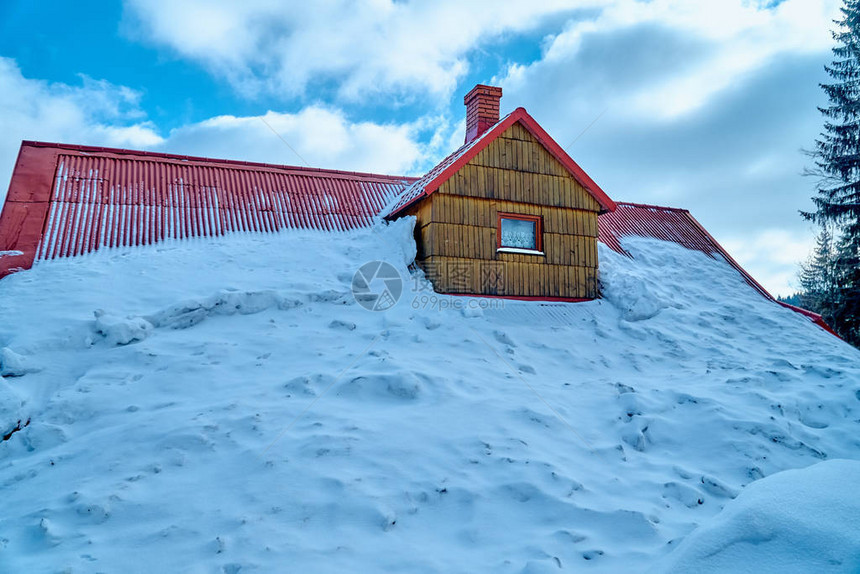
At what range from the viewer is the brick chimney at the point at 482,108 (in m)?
12.0

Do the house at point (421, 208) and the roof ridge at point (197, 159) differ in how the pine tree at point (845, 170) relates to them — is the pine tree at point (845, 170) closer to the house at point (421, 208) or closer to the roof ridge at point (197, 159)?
the house at point (421, 208)

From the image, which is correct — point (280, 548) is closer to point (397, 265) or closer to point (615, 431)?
point (615, 431)

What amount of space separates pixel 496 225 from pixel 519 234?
591 millimetres

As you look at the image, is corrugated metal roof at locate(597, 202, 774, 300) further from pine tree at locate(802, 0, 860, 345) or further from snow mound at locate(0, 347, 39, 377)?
snow mound at locate(0, 347, 39, 377)

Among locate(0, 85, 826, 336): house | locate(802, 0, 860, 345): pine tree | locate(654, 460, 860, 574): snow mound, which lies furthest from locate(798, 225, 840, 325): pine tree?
locate(654, 460, 860, 574): snow mound

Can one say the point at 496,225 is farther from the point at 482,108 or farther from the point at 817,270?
the point at 817,270

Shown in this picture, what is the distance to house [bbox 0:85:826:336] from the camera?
9.51m

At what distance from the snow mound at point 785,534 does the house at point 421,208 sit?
266 inches

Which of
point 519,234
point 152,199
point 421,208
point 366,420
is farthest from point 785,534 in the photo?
point 152,199

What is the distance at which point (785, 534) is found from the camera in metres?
2.57

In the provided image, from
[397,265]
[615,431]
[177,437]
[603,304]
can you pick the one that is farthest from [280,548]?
[603,304]

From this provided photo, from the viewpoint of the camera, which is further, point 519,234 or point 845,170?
point 845,170

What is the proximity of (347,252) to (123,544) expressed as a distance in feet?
22.3

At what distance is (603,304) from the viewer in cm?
1015
